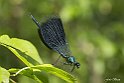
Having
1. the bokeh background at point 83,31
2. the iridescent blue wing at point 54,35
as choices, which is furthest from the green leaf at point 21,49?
the bokeh background at point 83,31

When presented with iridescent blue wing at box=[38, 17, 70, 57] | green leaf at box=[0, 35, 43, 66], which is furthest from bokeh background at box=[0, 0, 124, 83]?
green leaf at box=[0, 35, 43, 66]

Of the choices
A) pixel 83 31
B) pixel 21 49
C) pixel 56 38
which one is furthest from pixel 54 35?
pixel 83 31

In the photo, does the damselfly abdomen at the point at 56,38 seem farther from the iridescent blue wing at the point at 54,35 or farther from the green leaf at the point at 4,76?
the green leaf at the point at 4,76

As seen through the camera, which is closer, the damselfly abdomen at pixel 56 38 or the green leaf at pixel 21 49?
the green leaf at pixel 21 49

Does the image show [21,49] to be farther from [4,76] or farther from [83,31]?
[83,31]

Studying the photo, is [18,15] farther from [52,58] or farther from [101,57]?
[101,57]

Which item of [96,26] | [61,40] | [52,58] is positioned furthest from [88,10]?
[61,40]

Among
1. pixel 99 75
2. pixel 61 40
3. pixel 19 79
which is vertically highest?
pixel 99 75
